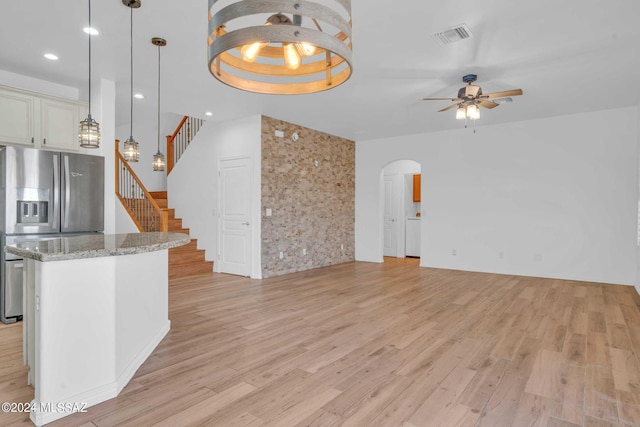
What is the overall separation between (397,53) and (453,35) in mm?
607

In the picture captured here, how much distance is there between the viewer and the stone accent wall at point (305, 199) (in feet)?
20.9

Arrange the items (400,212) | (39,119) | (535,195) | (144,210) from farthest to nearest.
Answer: (400,212), (535,195), (144,210), (39,119)

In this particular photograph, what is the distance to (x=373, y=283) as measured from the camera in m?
5.89

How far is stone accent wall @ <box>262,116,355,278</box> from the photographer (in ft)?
20.9

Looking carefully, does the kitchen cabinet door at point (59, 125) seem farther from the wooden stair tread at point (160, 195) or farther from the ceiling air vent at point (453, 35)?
the ceiling air vent at point (453, 35)

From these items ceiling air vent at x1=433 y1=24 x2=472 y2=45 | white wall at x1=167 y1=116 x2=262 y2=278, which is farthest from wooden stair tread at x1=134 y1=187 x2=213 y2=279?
ceiling air vent at x1=433 y1=24 x2=472 y2=45

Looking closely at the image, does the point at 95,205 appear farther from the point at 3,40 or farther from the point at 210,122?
the point at 210,122

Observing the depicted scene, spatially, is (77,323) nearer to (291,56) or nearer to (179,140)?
(291,56)

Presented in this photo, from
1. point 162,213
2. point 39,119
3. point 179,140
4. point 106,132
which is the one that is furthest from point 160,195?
point 39,119

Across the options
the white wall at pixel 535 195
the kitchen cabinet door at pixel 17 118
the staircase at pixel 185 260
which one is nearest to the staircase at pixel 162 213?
the staircase at pixel 185 260

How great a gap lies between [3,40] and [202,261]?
4289 millimetres

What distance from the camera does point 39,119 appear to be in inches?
167

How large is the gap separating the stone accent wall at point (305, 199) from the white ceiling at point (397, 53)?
3.29 ft

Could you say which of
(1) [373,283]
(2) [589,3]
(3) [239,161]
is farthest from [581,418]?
(3) [239,161]
